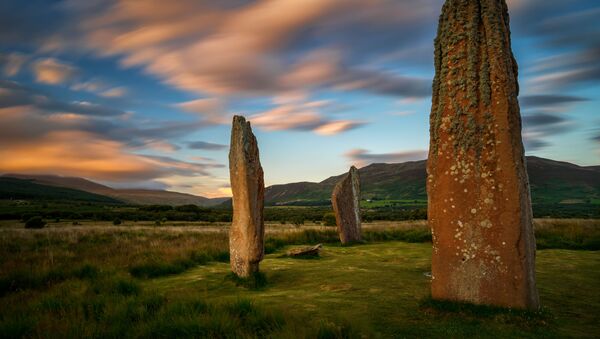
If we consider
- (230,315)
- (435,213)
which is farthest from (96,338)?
(435,213)

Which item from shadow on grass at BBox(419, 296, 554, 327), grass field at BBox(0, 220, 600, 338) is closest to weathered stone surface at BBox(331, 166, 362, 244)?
grass field at BBox(0, 220, 600, 338)

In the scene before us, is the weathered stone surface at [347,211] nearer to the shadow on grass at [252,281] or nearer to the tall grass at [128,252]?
the tall grass at [128,252]

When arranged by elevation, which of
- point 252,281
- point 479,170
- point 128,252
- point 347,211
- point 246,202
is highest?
point 479,170

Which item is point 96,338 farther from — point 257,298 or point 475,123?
point 475,123

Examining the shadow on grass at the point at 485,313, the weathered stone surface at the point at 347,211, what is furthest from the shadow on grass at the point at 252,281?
the weathered stone surface at the point at 347,211

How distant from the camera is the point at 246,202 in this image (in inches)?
422

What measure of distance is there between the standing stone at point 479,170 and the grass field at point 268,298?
0.56 meters

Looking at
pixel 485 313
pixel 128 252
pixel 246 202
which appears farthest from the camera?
pixel 128 252

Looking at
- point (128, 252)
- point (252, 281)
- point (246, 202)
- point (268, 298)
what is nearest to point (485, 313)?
point (268, 298)

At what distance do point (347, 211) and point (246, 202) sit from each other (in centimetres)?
1028

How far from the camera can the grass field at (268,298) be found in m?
5.55

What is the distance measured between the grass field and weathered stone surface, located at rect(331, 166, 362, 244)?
3.27 metres

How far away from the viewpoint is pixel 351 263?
1312 cm

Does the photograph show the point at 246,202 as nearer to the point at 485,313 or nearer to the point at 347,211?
the point at 485,313
